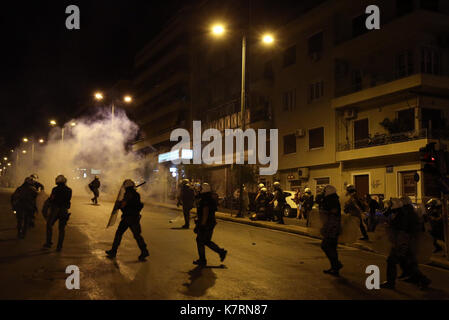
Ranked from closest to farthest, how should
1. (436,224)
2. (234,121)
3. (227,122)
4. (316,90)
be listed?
(436,224), (316,90), (234,121), (227,122)

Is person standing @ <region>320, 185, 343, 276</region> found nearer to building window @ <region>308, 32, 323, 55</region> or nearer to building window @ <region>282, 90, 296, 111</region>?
building window @ <region>308, 32, 323, 55</region>

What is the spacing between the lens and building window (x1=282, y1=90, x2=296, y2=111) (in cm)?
2848

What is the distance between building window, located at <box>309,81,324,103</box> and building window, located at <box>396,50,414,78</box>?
4.64m

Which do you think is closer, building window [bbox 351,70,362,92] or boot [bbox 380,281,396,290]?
boot [bbox 380,281,396,290]

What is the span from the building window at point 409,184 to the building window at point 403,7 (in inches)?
302

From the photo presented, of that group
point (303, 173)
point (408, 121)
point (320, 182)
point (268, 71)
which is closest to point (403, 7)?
point (408, 121)

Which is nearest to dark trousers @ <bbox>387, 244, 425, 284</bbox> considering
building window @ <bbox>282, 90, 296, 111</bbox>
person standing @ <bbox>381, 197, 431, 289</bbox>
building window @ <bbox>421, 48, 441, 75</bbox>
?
person standing @ <bbox>381, 197, 431, 289</bbox>

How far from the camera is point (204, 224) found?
27.0 ft

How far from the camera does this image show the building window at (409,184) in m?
20.9

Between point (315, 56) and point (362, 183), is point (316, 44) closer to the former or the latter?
point (315, 56)

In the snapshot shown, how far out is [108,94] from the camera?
68.9 m

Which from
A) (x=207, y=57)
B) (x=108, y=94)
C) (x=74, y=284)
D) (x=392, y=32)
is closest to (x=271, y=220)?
(x=392, y=32)

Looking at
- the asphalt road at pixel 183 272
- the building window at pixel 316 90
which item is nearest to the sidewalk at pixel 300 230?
the asphalt road at pixel 183 272

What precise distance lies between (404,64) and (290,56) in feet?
27.8
